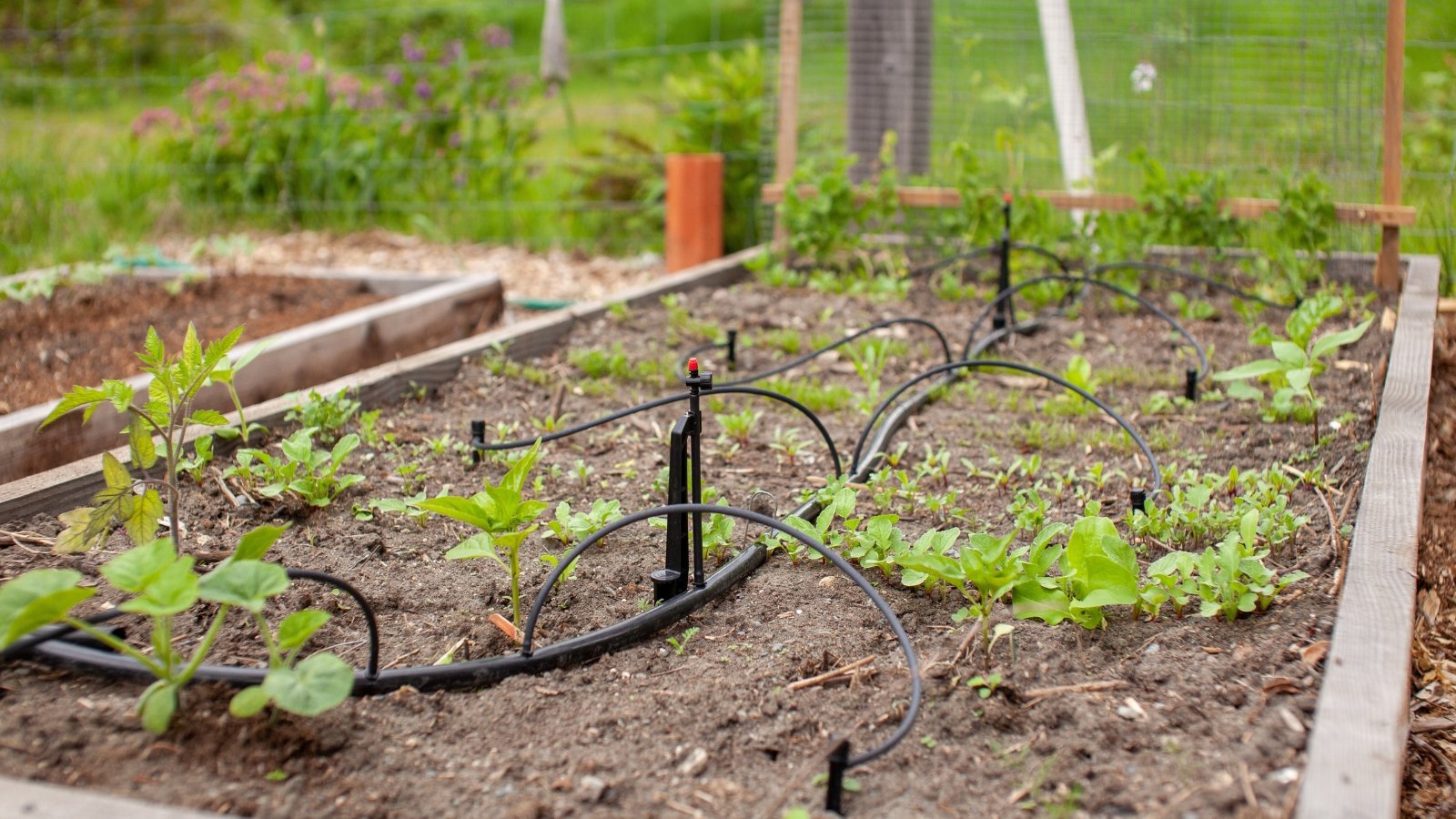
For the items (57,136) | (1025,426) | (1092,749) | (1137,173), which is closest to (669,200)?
(1137,173)

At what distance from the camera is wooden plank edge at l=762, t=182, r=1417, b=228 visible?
12.5 ft

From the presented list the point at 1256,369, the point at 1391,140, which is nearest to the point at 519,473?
the point at 1256,369

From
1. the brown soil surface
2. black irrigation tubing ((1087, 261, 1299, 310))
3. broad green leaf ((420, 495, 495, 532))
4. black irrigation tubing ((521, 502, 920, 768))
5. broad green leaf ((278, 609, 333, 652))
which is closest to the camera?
broad green leaf ((278, 609, 333, 652))

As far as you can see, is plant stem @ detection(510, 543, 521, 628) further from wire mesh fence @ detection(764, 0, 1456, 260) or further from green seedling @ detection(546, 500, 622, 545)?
wire mesh fence @ detection(764, 0, 1456, 260)

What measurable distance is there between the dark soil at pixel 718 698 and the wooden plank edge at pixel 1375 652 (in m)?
0.09

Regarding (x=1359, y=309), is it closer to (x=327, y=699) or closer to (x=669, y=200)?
(x=669, y=200)

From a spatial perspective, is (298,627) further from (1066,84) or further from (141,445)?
(1066,84)

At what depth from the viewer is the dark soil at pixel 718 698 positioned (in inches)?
55.1

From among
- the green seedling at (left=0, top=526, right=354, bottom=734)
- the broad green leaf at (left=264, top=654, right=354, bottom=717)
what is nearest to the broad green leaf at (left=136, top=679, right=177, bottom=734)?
the green seedling at (left=0, top=526, right=354, bottom=734)

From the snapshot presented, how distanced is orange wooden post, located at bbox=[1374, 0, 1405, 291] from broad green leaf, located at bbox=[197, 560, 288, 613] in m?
3.68

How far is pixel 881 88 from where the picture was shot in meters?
5.16

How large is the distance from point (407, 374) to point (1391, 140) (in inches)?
124

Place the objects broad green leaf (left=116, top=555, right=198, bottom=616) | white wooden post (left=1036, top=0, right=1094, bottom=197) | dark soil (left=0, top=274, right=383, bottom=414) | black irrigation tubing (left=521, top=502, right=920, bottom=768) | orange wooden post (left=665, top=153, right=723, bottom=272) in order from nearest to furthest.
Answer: broad green leaf (left=116, top=555, right=198, bottom=616) → black irrigation tubing (left=521, top=502, right=920, bottom=768) → dark soil (left=0, top=274, right=383, bottom=414) → white wooden post (left=1036, top=0, right=1094, bottom=197) → orange wooden post (left=665, top=153, right=723, bottom=272)

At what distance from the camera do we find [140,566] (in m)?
1.37
